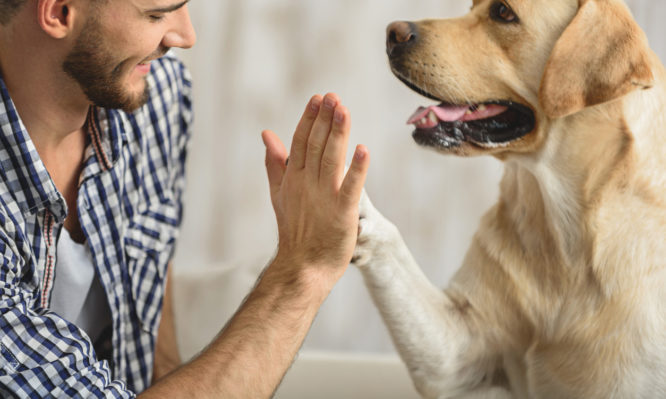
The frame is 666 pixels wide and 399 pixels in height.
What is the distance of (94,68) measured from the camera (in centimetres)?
124

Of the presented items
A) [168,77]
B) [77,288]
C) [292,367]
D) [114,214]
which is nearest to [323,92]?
[168,77]

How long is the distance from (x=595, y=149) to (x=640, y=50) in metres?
0.18

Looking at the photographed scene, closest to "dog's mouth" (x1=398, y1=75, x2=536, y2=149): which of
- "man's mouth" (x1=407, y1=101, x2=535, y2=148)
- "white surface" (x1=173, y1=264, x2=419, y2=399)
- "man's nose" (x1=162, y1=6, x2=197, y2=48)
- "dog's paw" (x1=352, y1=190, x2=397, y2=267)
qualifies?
"man's mouth" (x1=407, y1=101, x2=535, y2=148)

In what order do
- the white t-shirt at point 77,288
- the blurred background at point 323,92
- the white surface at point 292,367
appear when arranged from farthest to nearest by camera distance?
the blurred background at point 323,92 → the white surface at point 292,367 → the white t-shirt at point 77,288

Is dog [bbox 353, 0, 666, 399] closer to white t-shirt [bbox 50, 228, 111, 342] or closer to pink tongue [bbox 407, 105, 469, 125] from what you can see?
pink tongue [bbox 407, 105, 469, 125]

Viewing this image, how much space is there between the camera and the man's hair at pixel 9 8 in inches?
46.3

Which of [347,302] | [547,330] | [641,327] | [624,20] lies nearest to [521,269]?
[547,330]

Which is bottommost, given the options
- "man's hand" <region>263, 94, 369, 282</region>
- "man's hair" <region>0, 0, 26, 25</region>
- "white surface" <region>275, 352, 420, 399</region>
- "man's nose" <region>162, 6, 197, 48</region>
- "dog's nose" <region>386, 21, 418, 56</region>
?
"white surface" <region>275, 352, 420, 399</region>

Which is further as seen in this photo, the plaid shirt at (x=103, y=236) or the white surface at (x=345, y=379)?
the white surface at (x=345, y=379)

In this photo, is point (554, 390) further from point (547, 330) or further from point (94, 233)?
point (94, 233)

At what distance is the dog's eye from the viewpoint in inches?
48.9

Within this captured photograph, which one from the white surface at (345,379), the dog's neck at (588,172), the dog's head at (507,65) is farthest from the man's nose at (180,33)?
the white surface at (345,379)

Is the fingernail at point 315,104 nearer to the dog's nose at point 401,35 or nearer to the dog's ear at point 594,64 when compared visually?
the dog's nose at point 401,35

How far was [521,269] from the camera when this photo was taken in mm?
1242
